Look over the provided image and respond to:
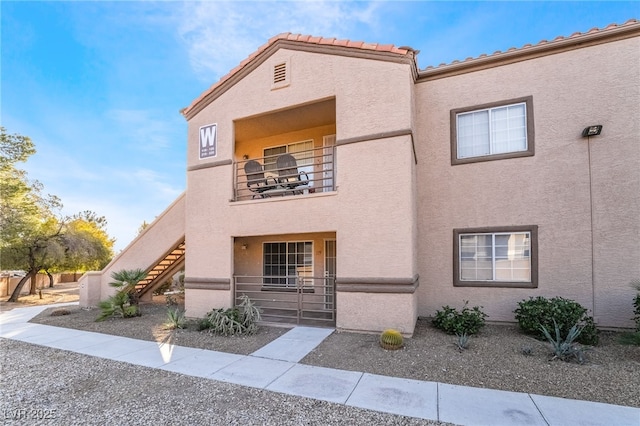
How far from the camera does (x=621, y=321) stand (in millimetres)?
7898

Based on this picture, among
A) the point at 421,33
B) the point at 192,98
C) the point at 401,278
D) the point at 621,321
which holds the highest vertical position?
the point at 421,33

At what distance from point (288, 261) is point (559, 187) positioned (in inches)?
345

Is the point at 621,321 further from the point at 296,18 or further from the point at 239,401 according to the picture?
the point at 296,18

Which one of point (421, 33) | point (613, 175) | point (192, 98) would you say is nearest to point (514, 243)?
point (613, 175)

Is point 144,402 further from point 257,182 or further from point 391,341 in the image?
point 257,182

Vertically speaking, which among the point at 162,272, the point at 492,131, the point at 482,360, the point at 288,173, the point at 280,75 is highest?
the point at 280,75

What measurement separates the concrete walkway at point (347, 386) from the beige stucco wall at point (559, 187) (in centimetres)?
445

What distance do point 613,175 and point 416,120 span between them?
5263mm

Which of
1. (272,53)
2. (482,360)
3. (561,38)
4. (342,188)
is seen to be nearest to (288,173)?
(342,188)

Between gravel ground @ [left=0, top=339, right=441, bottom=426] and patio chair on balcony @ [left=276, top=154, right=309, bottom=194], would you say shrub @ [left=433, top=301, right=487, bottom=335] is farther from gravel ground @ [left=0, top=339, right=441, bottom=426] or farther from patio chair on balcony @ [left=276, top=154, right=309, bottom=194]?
patio chair on balcony @ [left=276, top=154, right=309, bottom=194]

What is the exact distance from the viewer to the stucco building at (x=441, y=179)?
8.05 metres

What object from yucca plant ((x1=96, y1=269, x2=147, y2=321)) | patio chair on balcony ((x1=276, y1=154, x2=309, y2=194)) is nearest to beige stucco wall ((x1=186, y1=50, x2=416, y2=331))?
patio chair on balcony ((x1=276, y1=154, x2=309, y2=194))

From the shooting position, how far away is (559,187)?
334 inches

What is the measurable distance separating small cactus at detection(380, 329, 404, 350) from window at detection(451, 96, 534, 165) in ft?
18.1
